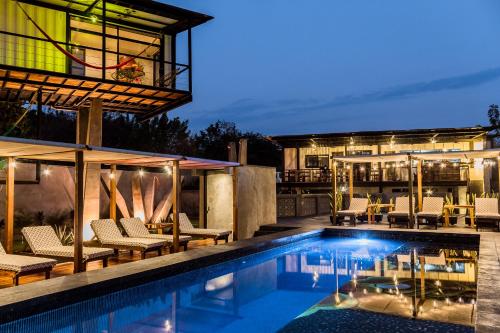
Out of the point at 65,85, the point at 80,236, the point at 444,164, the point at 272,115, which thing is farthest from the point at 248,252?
the point at 272,115

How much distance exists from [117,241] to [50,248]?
1.55 meters

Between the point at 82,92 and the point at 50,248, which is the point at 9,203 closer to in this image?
the point at 50,248

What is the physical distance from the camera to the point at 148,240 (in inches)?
390

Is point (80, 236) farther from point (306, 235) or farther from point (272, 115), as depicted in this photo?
point (272, 115)

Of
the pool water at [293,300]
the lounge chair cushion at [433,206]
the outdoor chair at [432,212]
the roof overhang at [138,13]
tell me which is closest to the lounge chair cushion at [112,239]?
the pool water at [293,300]

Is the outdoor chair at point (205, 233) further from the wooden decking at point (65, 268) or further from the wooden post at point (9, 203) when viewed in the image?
the wooden post at point (9, 203)

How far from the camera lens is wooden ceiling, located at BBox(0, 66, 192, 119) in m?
11.2

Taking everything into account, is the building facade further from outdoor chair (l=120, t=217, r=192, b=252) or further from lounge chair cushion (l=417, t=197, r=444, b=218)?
outdoor chair (l=120, t=217, r=192, b=252)

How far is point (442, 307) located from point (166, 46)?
10918 mm

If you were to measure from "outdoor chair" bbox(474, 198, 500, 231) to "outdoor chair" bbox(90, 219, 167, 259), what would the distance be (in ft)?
28.6

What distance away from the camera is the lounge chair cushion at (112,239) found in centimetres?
959

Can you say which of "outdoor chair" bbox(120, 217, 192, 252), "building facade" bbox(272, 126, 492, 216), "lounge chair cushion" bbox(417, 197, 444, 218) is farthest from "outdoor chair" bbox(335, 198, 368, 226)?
"outdoor chair" bbox(120, 217, 192, 252)

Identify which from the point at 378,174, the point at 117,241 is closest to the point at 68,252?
the point at 117,241

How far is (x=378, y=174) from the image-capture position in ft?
86.3
